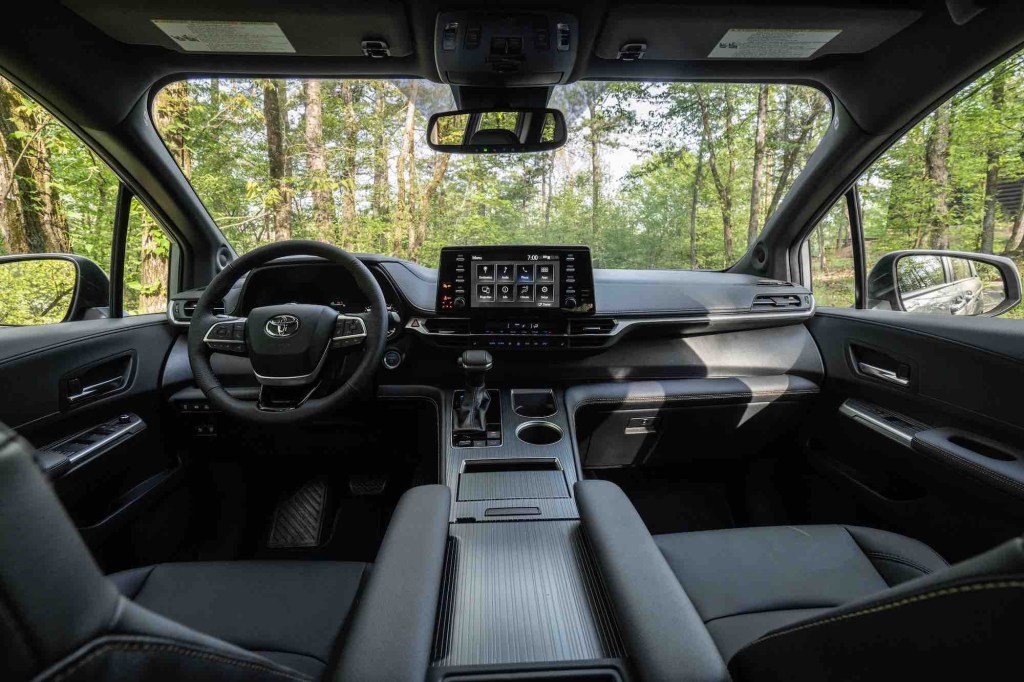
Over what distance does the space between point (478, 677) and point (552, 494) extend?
0.87 metres

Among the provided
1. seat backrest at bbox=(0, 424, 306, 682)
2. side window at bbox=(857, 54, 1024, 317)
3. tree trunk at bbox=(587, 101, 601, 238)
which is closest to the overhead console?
tree trunk at bbox=(587, 101, 601, 238)

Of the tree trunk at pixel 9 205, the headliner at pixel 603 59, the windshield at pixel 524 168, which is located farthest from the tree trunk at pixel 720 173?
the tree trunk at pixel 9 205

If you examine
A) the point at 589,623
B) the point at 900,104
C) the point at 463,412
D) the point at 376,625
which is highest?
the point at 900,104

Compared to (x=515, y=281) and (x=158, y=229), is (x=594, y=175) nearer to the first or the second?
(x=515, y=281)

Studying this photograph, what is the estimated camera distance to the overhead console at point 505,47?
69.9 inches

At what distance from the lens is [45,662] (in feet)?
1.32

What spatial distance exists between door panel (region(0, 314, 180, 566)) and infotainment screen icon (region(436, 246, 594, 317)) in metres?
1.35

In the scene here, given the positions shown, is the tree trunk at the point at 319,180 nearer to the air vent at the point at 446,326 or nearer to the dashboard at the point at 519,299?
the dashboard at the point at 519,299

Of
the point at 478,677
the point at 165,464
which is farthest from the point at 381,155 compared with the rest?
the point at 478,677

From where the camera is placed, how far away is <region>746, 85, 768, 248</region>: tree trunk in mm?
2980

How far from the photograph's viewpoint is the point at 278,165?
4.14 meters

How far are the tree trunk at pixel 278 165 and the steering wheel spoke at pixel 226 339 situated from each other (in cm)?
177

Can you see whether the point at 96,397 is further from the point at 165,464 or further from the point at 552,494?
the point at 552,494

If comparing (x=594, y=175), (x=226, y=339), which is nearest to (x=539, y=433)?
(x=226, y=339)
